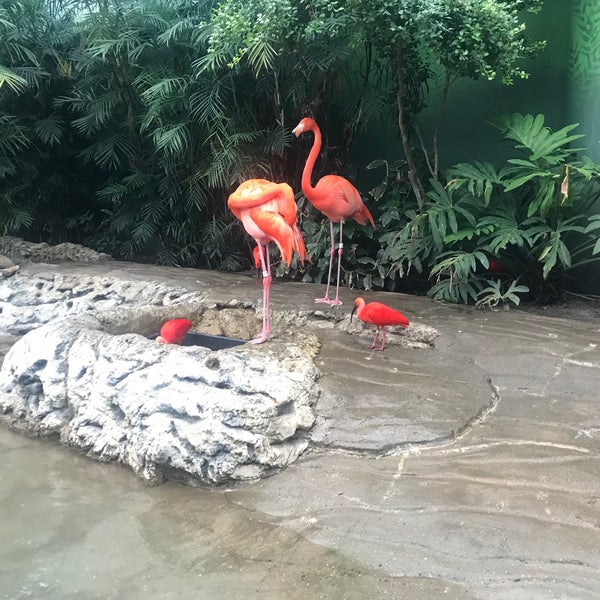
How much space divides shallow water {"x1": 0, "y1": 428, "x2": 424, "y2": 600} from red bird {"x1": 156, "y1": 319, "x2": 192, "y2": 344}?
801 mm

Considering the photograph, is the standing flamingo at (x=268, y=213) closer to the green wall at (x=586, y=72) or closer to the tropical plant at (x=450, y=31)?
the tropical plant at (x=450, y=31)

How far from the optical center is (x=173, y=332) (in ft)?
11.6

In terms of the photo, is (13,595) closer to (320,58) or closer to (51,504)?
(51,504)

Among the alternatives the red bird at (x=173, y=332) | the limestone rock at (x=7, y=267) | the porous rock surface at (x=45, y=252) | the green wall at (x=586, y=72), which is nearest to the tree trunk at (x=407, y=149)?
the green wall at (x=586, y=72)

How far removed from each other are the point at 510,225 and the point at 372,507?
9.82 feet

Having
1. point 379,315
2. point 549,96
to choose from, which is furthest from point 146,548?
point 549,96

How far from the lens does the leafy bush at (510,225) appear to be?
181 inches

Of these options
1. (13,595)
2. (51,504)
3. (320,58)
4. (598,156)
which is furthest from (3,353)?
(598,156)

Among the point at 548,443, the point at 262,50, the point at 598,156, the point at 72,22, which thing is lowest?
the point at 548,443

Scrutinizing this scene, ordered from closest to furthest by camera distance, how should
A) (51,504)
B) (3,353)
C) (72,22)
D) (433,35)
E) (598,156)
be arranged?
(51,504) → (433,35) → (3,353) → (598,156) → (72,22)

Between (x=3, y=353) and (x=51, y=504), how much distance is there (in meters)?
2.20

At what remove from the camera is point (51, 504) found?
2.71m

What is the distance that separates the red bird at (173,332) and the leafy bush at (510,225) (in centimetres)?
210

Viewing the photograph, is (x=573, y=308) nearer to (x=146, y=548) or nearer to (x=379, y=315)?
(x=379, y=315)
